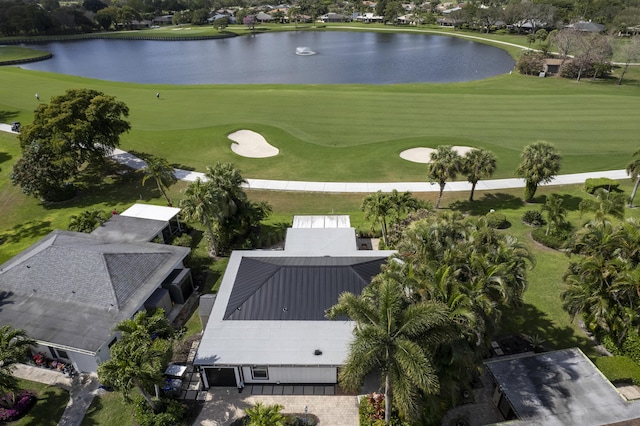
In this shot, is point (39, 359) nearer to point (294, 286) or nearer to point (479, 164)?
point (294, 286)

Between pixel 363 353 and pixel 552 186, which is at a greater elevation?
pixel 363 353

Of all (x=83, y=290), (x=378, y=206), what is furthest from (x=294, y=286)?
(x=83, y=290)

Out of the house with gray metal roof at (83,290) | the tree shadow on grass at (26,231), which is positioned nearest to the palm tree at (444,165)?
the house with gray metal roof at (83,290)

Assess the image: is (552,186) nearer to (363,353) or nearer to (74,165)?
(363,353)

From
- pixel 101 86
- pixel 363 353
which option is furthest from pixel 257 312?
pixel 101 86

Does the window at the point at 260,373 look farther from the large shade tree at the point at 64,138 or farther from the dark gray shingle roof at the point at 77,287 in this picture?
the large shade tree at the point at 64,138

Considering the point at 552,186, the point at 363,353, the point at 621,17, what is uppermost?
the point at 621,17

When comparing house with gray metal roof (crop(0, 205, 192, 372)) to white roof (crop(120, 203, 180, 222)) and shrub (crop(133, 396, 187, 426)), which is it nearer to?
shrub (crop(133, 396, 187, 426))
